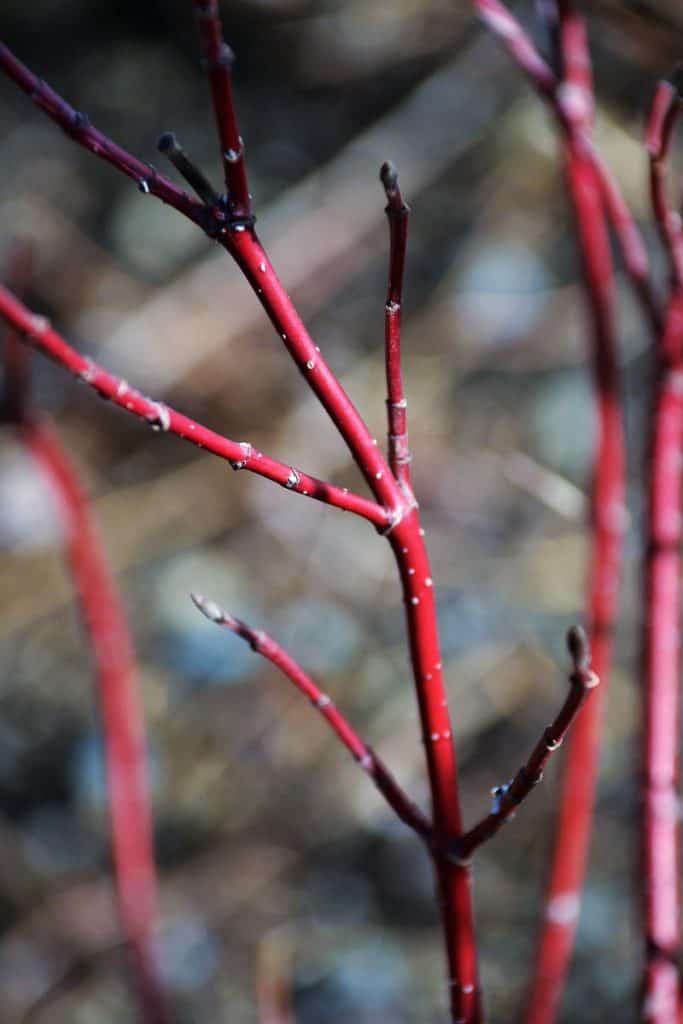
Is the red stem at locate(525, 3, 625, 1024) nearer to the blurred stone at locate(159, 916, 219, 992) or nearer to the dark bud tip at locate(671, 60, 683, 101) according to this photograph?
the dark bud tip at locate(671, 60, 683, 101)

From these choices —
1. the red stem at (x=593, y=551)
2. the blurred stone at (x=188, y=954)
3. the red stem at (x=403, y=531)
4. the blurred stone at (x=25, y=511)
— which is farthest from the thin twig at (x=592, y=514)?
the blurred stone at (x=25, y=511)

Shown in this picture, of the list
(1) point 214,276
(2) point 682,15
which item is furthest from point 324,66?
(2) point 682,15

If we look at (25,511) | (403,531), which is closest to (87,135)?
(403,531)

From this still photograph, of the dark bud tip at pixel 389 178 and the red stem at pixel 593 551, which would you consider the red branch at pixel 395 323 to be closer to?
the dark bud tip at pixel 389 178

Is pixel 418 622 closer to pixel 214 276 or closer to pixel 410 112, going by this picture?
pixel 214 276

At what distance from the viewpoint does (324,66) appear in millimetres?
2906

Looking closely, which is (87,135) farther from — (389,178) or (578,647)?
(578,647)

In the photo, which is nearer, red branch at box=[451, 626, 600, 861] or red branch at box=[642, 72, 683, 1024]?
red branch at box=[451, 626, 600, 861]

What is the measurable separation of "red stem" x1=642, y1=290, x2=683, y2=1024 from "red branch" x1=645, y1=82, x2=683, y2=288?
3.8 inches

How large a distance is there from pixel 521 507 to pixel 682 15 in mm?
1166

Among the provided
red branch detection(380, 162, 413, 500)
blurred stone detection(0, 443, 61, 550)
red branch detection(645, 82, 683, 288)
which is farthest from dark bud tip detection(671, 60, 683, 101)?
blurred stone detection(0, 443, 61, 550)

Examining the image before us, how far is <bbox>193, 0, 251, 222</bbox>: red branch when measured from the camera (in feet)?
1.18

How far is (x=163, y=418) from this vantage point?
39cm

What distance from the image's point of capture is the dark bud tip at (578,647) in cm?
34
